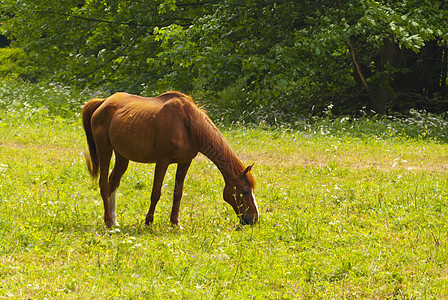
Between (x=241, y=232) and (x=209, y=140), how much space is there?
1.24 m

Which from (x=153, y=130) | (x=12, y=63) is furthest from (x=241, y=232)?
(x=12, y=63)

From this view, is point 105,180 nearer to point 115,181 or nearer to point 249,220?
point 115,181

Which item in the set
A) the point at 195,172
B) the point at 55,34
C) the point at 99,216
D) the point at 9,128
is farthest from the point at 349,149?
the point at 55,34

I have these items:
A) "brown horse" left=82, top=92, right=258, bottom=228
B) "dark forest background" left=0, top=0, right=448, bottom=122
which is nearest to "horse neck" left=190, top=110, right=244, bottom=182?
"brown horse" left=82, top=92, right=258, bottom=228

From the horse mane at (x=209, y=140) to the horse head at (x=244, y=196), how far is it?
0.13 ft

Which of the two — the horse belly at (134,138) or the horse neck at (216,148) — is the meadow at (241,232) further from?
the horse belly at (134,138)

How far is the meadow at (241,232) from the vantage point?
192 inches

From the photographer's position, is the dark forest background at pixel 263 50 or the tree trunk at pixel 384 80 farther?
the tree trunk at pixel 384 80

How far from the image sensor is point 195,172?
1052 cm

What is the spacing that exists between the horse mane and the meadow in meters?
0.81

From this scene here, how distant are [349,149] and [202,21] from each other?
7.47 meters

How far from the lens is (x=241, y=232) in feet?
21.2

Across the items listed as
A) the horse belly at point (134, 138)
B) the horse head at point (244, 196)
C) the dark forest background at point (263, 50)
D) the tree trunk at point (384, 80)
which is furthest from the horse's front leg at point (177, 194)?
the tree trunk at point (384, 80)

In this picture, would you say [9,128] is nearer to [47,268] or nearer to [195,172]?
[195,172]
